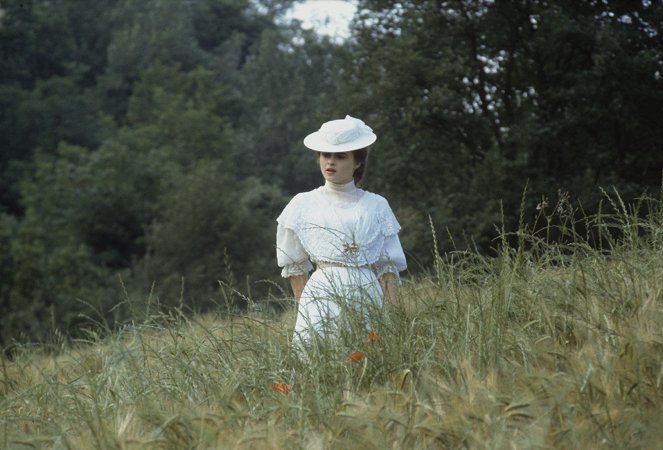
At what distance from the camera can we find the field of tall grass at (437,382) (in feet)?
10.6

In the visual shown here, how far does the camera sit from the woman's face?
224 inches

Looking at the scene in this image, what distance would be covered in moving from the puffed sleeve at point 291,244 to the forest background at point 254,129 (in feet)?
1.15

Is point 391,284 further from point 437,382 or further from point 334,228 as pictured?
point 437,382

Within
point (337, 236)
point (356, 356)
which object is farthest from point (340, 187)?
point (356, 356)

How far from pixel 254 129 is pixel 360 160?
5322 centimetres

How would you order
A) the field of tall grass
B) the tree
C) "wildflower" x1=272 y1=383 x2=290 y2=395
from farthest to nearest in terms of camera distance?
the tree, "wildflower" x1=272 y1=383 x2=290 y2=395, the field of tall grass

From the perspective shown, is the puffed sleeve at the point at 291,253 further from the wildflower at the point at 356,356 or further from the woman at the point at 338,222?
the wildflower at the point at 356,356

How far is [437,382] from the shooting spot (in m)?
3.49

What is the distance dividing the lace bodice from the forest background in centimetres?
41

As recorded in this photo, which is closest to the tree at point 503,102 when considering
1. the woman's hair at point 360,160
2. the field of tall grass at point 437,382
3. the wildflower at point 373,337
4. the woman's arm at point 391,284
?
the woman's hair at point 360,160

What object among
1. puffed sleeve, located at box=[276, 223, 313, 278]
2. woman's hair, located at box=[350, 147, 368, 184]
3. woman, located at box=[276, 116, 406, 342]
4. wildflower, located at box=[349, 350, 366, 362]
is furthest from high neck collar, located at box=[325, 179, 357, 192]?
wildflower, located at box=[349, 350, 366, 362]

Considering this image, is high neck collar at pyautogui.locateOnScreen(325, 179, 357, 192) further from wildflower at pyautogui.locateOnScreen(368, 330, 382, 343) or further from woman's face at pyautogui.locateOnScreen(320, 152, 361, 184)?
wildflower at pyautogui.locateOnScreen(368, 330, 382, 343)

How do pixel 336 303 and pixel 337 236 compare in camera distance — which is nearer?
pixel 336 303

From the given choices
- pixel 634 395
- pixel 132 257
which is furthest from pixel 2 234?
pixel 634 395
